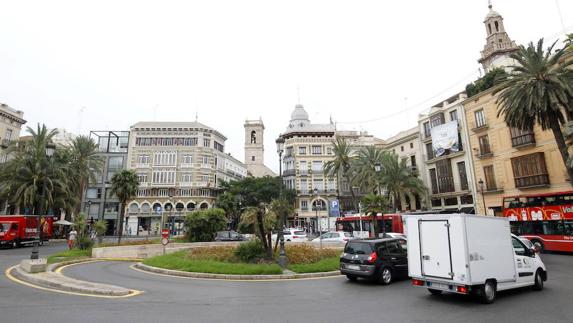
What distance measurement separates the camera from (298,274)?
14.1 m

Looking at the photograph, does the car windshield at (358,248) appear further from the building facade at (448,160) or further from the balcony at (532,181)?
the building facade at (448,160)

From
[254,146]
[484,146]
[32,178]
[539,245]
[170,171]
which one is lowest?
[539,245]

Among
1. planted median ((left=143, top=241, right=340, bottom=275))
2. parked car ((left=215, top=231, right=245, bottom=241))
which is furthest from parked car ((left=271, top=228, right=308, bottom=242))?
planted median ((left=143, top=241, right=340, bottom=275))

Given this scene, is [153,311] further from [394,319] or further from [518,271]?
[518,271]

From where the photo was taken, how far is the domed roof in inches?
2945

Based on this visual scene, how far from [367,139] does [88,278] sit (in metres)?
60.6

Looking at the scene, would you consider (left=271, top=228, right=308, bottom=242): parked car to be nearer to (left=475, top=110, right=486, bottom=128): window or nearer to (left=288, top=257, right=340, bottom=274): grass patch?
(left=288, top=257, right=340, bottom=274): grass patch

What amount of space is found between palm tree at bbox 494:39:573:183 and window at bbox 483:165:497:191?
39.7 ft

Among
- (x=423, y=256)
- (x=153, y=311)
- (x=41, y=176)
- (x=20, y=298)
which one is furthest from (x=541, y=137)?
(x=41, y=176)

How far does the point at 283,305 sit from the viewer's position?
884 cm

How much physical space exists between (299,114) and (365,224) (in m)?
46.5

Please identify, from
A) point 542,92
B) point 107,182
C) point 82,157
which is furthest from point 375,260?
point 107,182

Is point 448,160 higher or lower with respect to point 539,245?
higher

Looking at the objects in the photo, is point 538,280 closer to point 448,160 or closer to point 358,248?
point 358,248
